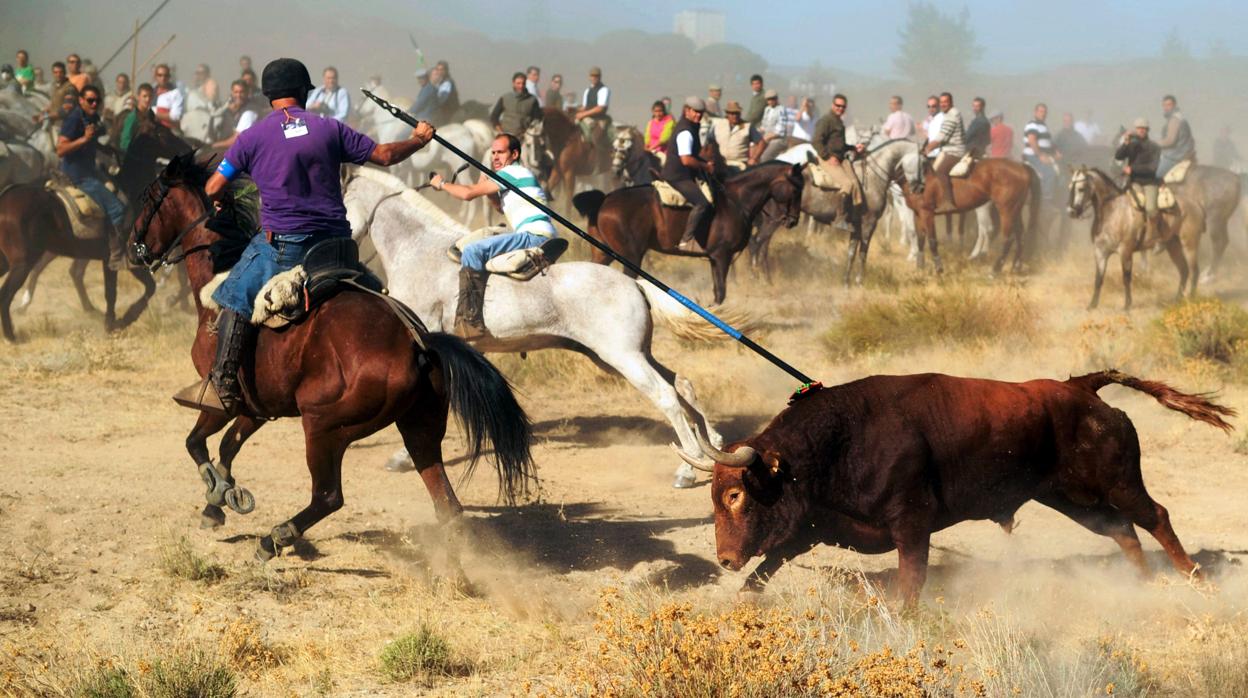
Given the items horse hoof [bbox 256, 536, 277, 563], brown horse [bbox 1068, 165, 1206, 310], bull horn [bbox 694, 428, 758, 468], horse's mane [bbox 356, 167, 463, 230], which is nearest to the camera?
bull horn [bbox 694, 428, 758, 468]

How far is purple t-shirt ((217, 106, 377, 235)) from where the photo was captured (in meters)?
6.58

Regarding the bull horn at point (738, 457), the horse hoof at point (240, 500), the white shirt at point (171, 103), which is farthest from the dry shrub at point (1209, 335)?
the white shirt at point (171, 103)

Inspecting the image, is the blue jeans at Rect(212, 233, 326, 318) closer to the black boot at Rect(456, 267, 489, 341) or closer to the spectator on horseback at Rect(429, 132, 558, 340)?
the spectator on horseback at Rect(429, 132, 558, 340)

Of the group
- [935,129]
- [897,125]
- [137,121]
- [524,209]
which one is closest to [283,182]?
[524,209]

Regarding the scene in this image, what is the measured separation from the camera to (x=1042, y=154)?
26438 mm

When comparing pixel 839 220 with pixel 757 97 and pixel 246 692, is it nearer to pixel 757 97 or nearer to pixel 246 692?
pixel 757 97

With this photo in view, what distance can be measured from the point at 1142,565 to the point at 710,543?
7.59 feet

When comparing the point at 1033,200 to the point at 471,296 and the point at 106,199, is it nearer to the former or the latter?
the point at 106,199

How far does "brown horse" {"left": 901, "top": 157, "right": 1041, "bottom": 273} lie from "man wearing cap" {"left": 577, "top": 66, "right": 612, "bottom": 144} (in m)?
6.05

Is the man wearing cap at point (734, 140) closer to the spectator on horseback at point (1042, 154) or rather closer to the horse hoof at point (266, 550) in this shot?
the spectator on horseback at point (1042, 154)

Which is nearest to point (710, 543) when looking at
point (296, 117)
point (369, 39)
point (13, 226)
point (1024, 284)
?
point (296, 117)

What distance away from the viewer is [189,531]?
7.73 m

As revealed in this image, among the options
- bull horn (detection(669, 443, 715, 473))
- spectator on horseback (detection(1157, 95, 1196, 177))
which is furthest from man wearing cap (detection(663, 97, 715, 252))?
spectator on horseback (detection(1157, 95, 1196, 177))

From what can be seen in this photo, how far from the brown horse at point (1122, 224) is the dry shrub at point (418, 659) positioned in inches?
546
